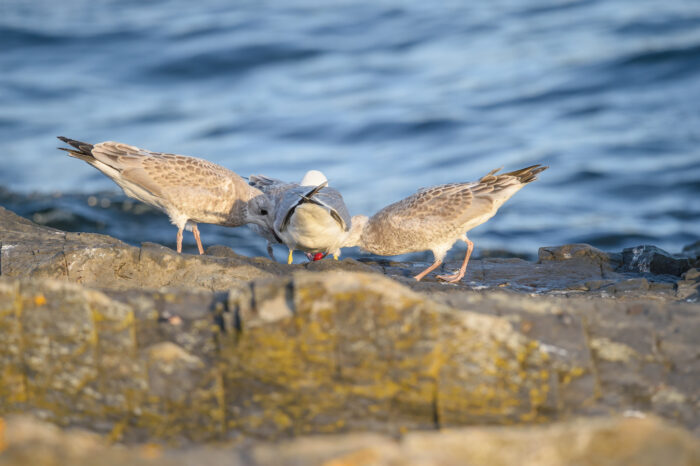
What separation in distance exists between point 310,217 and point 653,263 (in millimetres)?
3035

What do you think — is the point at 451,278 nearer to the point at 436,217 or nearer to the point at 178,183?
the point at 436,217

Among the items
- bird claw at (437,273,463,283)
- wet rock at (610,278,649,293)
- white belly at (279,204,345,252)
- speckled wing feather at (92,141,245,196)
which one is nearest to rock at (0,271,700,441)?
wet rock at (610,278,649,293)

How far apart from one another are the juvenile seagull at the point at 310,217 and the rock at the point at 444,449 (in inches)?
165

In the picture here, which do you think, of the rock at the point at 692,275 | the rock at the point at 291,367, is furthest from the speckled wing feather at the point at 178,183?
the rock at the point at 692,275

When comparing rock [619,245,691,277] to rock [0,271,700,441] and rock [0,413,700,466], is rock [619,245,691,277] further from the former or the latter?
rock [0,413,700,466]

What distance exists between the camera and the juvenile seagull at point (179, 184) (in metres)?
7.89

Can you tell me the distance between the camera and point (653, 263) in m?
7.20

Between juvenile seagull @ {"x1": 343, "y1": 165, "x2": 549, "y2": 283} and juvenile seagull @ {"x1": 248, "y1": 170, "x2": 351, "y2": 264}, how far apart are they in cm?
29

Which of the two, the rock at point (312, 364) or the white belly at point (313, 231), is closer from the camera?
the rock at point (312, 364)

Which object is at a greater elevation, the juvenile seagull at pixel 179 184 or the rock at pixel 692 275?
the juvenile seagull at pixel 179 184

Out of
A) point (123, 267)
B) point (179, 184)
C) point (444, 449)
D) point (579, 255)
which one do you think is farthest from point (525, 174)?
point (444, 449)

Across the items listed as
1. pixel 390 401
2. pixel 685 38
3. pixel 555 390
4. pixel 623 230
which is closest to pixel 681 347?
pixel 555 390

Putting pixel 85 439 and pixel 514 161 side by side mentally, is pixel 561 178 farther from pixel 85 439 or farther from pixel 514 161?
pixel 85 439

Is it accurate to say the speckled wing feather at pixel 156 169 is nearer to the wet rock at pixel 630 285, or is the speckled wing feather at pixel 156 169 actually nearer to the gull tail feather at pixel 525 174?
the gull tail feather at pixel 525 174
